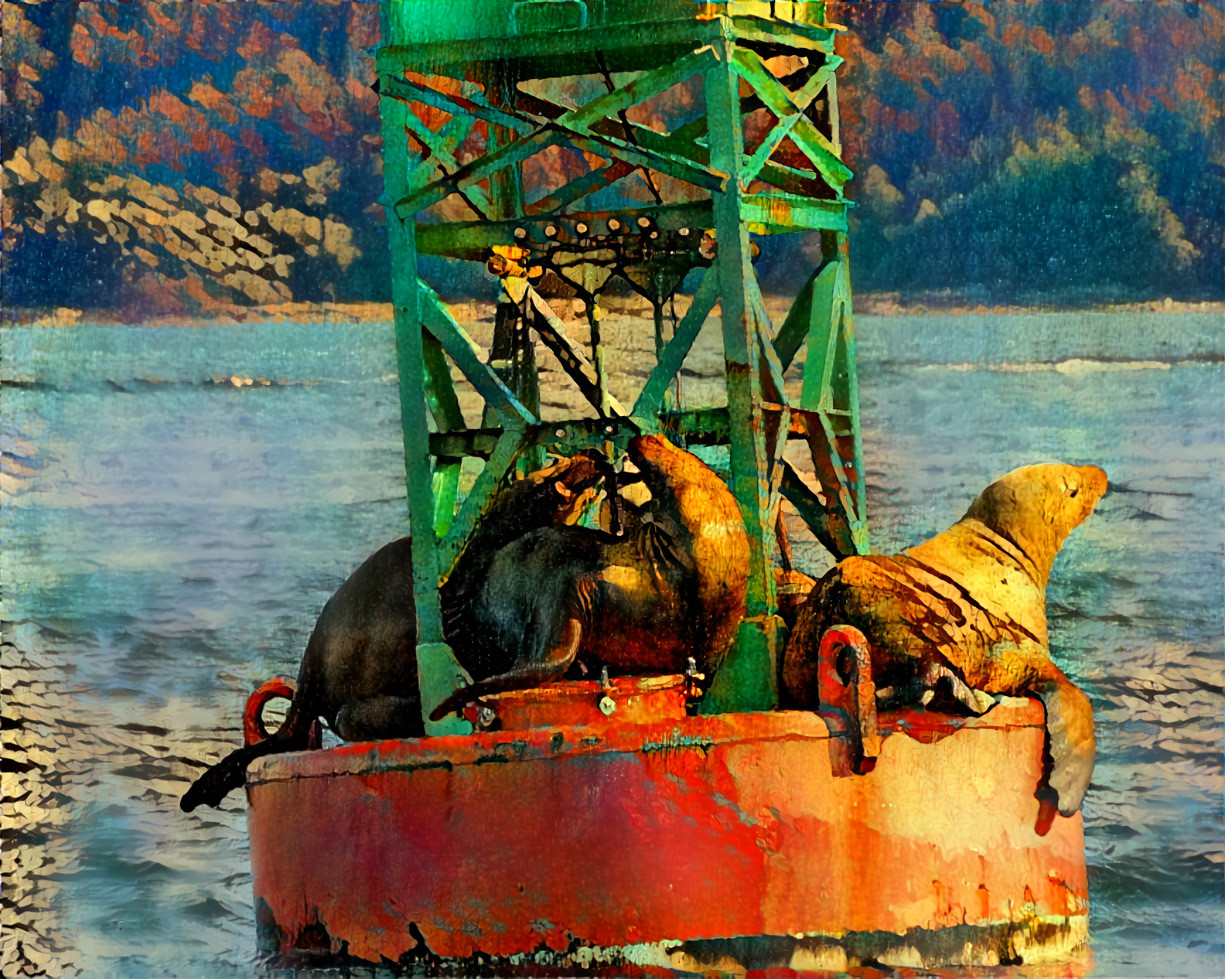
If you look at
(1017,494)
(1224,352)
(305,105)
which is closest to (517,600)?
(1017,494)

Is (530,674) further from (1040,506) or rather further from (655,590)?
(1040,506)

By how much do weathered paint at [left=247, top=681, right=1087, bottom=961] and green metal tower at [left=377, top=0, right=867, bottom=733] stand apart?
0.93 metres

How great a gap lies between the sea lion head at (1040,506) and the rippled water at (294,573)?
4.13 m

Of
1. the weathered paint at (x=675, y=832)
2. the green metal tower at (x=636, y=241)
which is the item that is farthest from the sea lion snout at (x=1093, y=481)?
the weathered paint at (x=675, y=832)

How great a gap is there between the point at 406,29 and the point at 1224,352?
9346 millimetres

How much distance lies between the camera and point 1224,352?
736 inches

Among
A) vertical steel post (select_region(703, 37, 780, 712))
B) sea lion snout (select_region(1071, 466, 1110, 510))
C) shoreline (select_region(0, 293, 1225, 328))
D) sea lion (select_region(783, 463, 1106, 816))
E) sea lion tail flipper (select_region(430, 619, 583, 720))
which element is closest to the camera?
sea lion (select_region(783, 463, 1106, 816))

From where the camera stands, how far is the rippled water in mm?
17766

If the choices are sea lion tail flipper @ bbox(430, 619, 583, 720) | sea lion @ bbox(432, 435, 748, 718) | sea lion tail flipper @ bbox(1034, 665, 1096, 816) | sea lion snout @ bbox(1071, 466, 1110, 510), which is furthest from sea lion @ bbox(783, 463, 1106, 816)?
sea lion tail flipper @ bbox(430, 619, 583, 720)

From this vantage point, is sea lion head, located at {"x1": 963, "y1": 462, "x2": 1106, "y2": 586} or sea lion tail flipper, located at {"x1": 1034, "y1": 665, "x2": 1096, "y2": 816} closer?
sea lion tail flipper, located at {"x1": 1034, "y1": 665, "x2": 1096, "y2": 816}

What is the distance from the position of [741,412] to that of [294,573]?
10791 millimetres

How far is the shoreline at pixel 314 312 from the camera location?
19.9 metres

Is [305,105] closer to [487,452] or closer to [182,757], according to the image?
[182,757]

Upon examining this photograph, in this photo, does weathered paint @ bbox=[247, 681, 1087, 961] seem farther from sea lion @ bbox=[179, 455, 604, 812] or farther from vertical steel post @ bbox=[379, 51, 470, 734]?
sea lion @ bbox=[179, 455, 604, 812]
